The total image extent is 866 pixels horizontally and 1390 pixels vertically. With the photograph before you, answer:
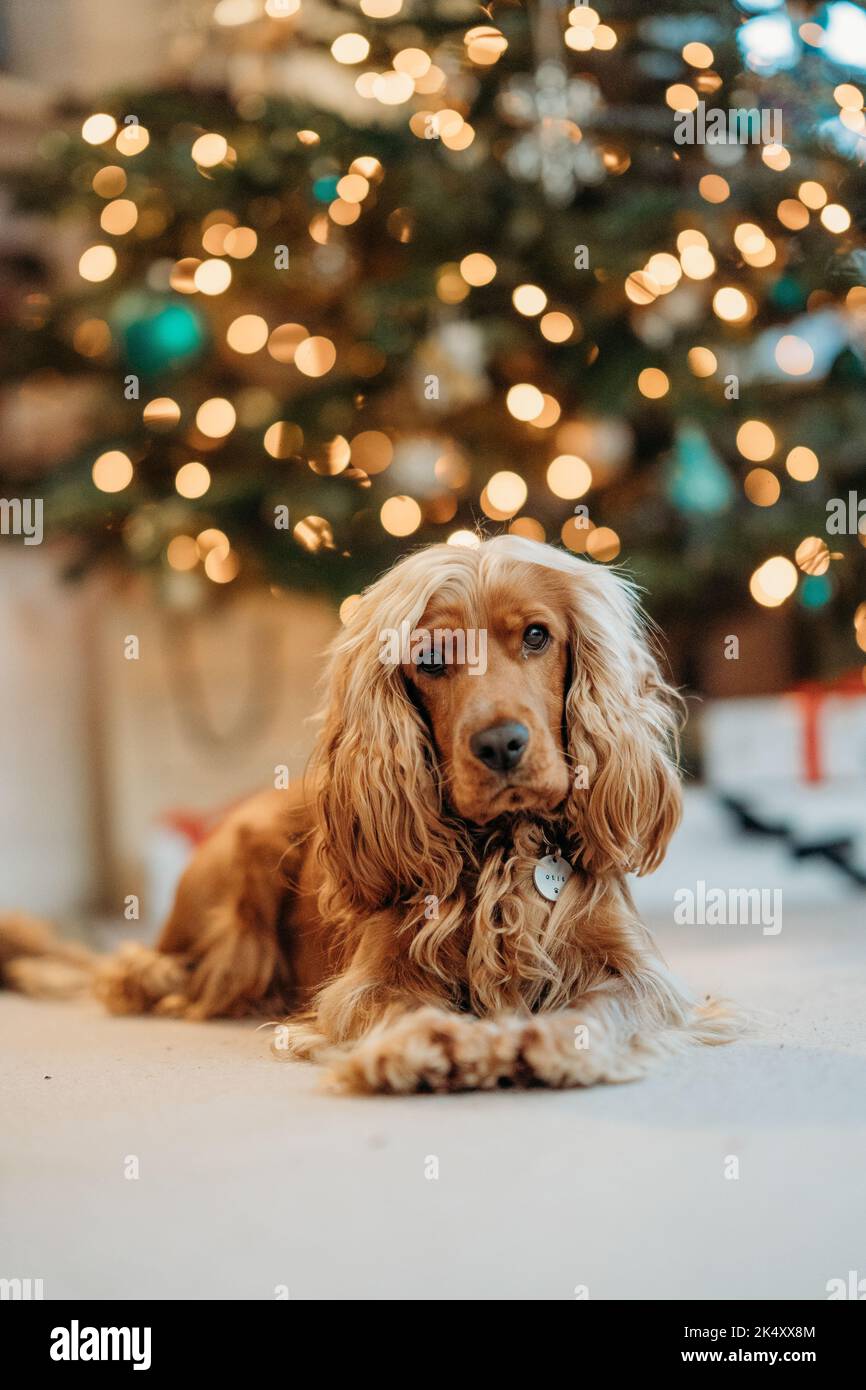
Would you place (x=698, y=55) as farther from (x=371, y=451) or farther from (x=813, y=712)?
(x=813, y=712)

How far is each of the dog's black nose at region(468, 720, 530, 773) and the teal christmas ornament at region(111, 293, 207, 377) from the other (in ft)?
7.13

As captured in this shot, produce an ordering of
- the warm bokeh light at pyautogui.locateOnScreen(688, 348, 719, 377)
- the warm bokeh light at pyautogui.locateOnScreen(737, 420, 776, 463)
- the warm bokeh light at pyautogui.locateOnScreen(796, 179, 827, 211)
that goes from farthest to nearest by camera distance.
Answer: the warm bokeh light at pyautogui.locateOnScreen(737, 420, 776, 463)
the warm bokeh light at pyautogui.locateOnScreen(688, 348, 719, 377)
the warm bokeh light at pyautogui.locateOnScreen(796, 179, 827, 211)

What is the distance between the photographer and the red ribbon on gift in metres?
3.65

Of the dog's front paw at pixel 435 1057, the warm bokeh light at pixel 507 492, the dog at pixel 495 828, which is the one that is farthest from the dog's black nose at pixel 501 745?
the warm bokeh light at pixel 507 492

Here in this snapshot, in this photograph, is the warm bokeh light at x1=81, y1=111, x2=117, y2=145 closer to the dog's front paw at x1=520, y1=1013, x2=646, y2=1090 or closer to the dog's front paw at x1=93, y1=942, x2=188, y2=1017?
the dog's front paw at x1=93, y1=942, x2=188, y2=1017

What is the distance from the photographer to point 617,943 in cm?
157

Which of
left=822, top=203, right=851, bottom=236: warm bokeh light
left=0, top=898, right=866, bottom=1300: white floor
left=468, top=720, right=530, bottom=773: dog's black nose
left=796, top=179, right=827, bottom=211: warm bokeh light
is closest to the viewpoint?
left=0, top=898, right=866, bottom=1300: white floor

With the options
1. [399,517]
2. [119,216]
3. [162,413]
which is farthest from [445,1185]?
[119,216]

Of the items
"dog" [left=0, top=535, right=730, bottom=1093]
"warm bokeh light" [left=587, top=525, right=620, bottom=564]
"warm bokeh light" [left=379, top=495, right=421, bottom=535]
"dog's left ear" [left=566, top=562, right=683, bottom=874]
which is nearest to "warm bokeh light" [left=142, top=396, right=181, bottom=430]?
"warm bokeh light" [left=379, top=495, right=421, bottom=535]

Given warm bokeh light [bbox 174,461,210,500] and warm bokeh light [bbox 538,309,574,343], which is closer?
warm bokeh light [bbox 538,309,574,343]

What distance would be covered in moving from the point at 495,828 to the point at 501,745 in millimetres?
171

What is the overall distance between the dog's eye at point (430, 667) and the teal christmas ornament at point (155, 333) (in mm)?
2026

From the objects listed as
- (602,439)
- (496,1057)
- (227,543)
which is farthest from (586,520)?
(496,1057)

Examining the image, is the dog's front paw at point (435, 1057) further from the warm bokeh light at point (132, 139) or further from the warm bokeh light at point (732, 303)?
the warm bokeh light at point (132, 139)
